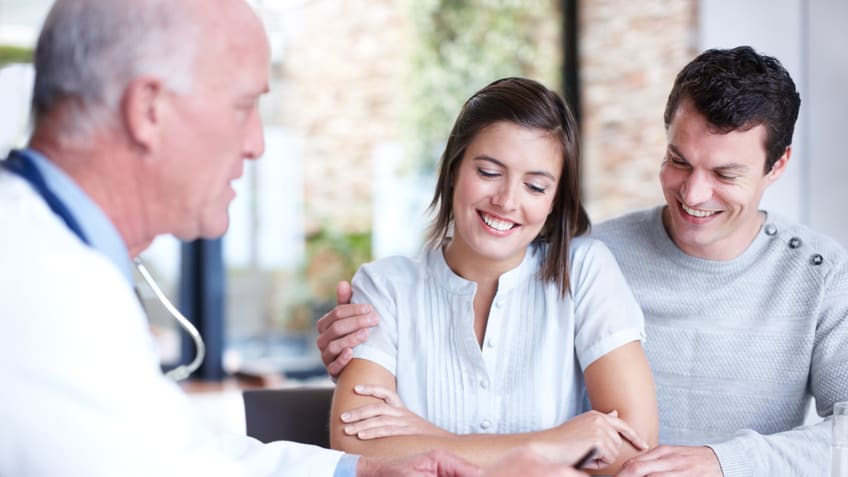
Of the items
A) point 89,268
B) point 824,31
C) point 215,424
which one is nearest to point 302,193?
point 215,424

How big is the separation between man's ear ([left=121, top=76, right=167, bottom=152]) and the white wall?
366 cm

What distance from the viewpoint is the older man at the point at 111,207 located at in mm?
915

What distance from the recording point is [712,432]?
7.02ft

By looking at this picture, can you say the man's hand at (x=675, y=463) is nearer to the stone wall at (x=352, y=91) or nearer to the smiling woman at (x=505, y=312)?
the smiling woman at (x=505, y=312)

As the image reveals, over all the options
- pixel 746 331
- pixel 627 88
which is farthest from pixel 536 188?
pixel 627 88

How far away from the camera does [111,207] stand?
1.10 metres

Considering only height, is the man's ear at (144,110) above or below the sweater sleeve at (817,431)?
above

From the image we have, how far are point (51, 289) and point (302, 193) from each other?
5469 millimetres

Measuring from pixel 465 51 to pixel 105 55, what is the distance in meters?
5.22

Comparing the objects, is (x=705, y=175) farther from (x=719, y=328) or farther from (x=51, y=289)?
(x=51, y=289)

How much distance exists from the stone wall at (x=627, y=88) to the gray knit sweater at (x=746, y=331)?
10.7 feet

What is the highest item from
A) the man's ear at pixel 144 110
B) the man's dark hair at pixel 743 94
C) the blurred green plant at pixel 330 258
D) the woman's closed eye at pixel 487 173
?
the man's ear at pixel 144 110

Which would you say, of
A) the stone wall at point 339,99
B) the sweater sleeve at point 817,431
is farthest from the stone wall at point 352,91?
the sweater sleeve at point 817,431

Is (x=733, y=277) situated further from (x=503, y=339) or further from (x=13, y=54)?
(x=13, y=54)
